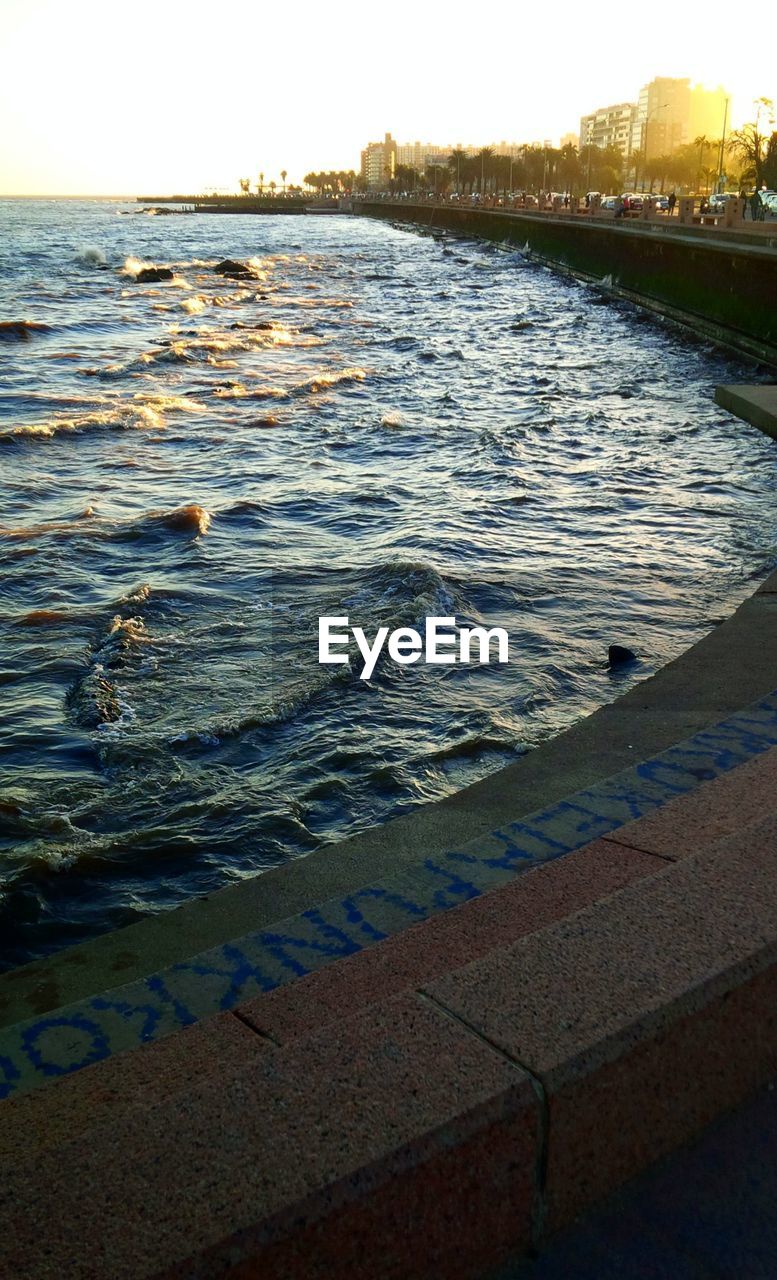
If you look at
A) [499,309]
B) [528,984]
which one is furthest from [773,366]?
[528,984]

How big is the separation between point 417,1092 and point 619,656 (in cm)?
419

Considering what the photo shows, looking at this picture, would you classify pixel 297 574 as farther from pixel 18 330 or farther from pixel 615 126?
pixel 615 126

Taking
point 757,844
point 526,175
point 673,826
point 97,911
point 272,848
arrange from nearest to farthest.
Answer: point 757,844 < point 673,826 < point 97,911 < point 272,848 < point 526,175

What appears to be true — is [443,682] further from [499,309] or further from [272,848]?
[499,309]

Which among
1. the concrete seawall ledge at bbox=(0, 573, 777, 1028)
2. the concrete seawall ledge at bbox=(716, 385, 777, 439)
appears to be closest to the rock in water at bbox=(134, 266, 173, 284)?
the concrete seawall ledge at bbox=(716, 385, 777, 439)

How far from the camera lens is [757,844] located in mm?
2357

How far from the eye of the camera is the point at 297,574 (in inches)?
288

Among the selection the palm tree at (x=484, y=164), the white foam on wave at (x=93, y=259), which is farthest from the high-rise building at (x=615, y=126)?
the white foam on wave at (x=93, y=259)

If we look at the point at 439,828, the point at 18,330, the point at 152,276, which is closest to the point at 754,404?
the point at 439,828

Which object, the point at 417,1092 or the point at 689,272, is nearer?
the point at 417,1092

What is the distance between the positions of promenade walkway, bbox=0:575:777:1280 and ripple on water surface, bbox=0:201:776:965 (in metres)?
1.56

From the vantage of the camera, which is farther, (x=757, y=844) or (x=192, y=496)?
(x=192, y=496)

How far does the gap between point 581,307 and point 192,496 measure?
70.7ft

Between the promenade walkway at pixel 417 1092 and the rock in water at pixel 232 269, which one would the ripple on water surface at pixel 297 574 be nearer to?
the promenade walkway at pixel 417 1092
